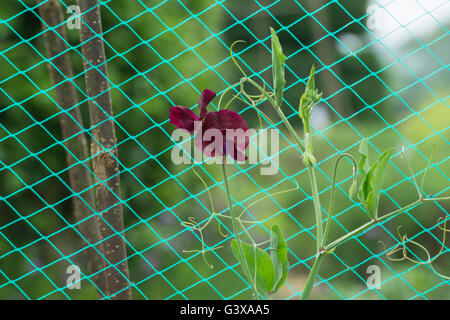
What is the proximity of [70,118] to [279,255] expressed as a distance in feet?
2.37

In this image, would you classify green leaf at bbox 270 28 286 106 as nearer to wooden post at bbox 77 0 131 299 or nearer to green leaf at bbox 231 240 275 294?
green leaf at bbox 231 240 275 294

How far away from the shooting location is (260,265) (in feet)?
2.55

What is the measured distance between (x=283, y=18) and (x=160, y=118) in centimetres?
436

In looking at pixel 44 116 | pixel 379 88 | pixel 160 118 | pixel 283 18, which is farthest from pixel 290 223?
pixel 283 18

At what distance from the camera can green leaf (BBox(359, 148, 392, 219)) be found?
724 mm

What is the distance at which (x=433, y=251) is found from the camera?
282 cm

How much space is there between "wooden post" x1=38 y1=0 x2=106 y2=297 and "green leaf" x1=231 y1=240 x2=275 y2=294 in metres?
0.54

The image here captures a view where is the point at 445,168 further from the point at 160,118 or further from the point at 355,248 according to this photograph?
the point at 160,118

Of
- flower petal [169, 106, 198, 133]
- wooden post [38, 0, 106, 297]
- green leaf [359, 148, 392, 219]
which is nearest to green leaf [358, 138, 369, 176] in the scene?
green leaf [359, 148, 392, 219]

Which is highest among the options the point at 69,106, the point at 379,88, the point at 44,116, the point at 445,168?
the point at 379,88

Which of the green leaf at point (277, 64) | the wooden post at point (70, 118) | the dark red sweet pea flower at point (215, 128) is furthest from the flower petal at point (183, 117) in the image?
the wooden post at point (70, 118)

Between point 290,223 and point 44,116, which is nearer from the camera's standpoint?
point 44,116

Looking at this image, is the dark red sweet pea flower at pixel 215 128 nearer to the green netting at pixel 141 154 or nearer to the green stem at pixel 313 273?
the green stem at pixel 313 273

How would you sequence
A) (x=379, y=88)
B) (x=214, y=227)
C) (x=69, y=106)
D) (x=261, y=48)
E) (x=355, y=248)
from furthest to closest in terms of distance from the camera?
1. (x=379, y=88)
2. (x=261, y=48)
3. (x=355, y=248)
4. (x=214, y=227)
5. (x=69, y=106)
